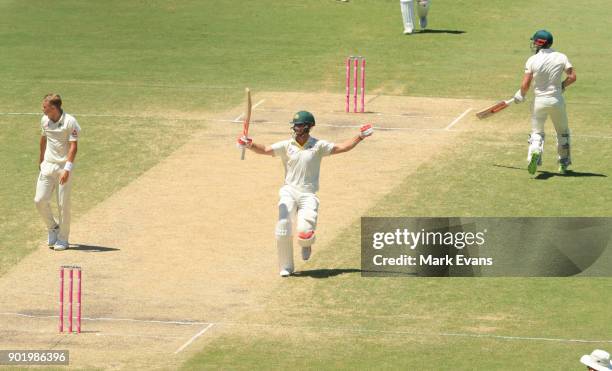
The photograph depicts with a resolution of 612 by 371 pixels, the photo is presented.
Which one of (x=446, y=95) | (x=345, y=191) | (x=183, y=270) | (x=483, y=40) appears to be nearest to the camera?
(x=183, y=270)

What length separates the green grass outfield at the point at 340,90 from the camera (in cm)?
2077

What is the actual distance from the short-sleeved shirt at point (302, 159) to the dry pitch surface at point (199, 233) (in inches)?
54.2

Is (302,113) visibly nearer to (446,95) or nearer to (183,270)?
(183,270)

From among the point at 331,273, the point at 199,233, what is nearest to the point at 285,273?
the point at 331,273

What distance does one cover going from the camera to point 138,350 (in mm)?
20266

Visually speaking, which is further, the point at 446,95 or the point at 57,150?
the point at 446,95

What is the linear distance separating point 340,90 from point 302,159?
490 inches

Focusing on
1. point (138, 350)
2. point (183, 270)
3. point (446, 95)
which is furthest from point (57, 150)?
point (446, 95)

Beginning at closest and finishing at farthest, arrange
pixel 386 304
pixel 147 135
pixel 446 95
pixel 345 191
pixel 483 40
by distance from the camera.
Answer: pixel 386 304 → pixel 345 191 → pixel 147 135 → pixel 446 95 → pixel 483 40

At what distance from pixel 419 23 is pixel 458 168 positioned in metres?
13.9

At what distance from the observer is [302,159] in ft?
75.7

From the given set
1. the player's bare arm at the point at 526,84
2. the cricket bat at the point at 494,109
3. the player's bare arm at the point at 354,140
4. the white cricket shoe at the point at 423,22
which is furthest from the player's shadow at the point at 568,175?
the white cricket shoe at the point at 423,22

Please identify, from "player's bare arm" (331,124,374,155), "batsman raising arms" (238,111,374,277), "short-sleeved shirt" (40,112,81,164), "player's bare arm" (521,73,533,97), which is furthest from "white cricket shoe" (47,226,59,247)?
"player's bare arm" (521,73,533,97)

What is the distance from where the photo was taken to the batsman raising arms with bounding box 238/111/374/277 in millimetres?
22922
